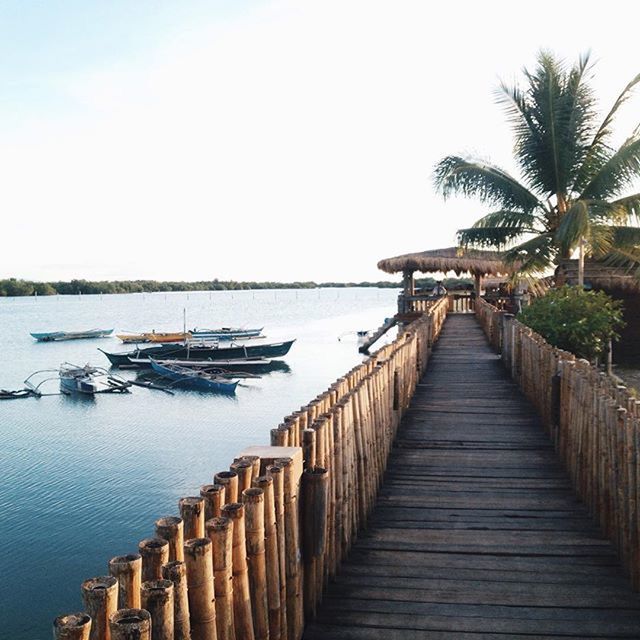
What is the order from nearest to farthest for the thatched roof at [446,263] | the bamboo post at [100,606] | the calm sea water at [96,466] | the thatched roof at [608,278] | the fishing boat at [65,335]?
the bamboo post at [100,606]
the calm sea water at [96,466]
the thatched roof at [608,278]
the thatched roof at [446,263]
the fishing boat at [65,335]

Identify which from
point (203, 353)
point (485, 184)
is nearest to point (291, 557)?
point (485, 184)

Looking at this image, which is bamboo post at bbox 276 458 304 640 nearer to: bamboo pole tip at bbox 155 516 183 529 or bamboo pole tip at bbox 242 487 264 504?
bamboo pole tip at bbox 242 487 264 504

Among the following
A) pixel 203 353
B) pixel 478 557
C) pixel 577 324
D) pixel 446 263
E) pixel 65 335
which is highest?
pixel 446 263

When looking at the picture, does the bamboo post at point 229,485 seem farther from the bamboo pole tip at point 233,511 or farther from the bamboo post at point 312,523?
the bamboo post at point 312,523

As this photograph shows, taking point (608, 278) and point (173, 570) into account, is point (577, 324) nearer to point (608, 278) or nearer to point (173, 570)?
point (608, 278)

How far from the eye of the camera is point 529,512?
586cm

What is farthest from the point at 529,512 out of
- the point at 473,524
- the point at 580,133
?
the point at 580,133

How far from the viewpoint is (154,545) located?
257 centimetres

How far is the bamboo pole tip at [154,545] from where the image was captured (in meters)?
2.55

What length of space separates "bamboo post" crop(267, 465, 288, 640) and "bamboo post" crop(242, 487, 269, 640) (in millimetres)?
253

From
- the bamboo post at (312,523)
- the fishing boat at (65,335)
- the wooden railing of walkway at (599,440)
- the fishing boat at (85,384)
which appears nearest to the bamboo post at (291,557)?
the bamboo post at (312,523)

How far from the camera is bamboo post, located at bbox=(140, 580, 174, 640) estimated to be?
7.59ft

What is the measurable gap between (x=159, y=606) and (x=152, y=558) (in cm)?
25

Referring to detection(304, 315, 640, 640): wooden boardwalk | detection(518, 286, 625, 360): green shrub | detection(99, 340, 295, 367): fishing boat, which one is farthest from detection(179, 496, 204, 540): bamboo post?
detection(99, 340, 295, 367): fishing boat
